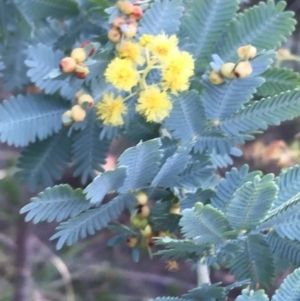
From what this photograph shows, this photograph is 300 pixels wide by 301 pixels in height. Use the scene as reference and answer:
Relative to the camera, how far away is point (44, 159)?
2.01ft

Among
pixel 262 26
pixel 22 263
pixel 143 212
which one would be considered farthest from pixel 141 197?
pixel 22 263

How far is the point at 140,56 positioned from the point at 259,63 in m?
0.12

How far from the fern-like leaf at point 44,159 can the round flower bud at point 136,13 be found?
0.18 meters

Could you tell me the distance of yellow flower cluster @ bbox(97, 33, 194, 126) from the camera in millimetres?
486

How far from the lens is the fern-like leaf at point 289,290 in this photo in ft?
1.41

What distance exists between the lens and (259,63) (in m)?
0.50

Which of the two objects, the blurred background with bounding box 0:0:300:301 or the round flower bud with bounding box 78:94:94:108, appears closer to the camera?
the round flower bud with bounding box 78:94:94:108

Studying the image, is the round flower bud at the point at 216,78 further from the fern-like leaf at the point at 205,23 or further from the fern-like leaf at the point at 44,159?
the fern-like leaf at the point at 44,159

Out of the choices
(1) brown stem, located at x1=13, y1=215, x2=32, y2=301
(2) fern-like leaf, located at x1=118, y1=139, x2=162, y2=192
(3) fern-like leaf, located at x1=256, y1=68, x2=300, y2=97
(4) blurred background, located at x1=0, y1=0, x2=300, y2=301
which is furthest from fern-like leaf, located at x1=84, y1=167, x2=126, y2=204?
(4) blurred background, located at x1=0, y1=0, x2=300, y2=301

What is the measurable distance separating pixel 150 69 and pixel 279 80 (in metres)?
0.16

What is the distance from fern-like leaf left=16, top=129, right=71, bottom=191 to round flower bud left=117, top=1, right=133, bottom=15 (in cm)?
19

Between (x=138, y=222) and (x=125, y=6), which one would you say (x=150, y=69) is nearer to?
(x=125, y=6)

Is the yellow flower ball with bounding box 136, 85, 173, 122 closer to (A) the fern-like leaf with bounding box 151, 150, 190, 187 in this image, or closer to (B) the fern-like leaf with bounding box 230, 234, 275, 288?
(A) the fern-like leaf with bounding box 151, 150, 190, 187

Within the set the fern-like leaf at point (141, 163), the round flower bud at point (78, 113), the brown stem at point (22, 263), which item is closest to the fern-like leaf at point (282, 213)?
the fern-like leaf at point (141, 163)
